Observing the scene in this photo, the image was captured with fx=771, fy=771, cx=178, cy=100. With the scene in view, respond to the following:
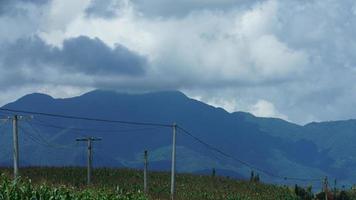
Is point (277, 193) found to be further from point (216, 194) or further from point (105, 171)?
point (105, 171)

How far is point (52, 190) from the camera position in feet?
137

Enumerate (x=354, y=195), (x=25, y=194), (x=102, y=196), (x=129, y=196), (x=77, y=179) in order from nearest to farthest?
1. (x=25, y=194)
2. (x=102, y=196)
3. (x=129, y=196)
4. (x=77, y=179)
5. (x=354, y=195)

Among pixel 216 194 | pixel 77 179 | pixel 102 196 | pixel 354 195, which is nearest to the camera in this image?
pixel 102 196

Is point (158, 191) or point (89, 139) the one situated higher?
point (89, 139)

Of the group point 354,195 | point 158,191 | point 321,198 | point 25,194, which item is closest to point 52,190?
point 25,194

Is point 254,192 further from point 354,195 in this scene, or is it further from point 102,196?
point 102,196

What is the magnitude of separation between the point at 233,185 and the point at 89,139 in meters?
54.9

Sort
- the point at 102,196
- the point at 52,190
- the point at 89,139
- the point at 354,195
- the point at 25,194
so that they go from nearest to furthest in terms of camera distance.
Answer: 1. the point at 25,194
2. the point at 52,190
3. the point at 102,196
4. the point at 89,139
5. the point at 354,195

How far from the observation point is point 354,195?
142750mm

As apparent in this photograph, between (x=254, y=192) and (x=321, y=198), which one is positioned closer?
(x=254, y=192)

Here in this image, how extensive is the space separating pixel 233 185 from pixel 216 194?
18.8 meters

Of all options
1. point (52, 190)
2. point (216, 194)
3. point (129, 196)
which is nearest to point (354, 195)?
point (216, 194)

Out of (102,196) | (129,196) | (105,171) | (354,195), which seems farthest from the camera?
(354,195)

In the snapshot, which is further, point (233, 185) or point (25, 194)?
point (233, 185)
